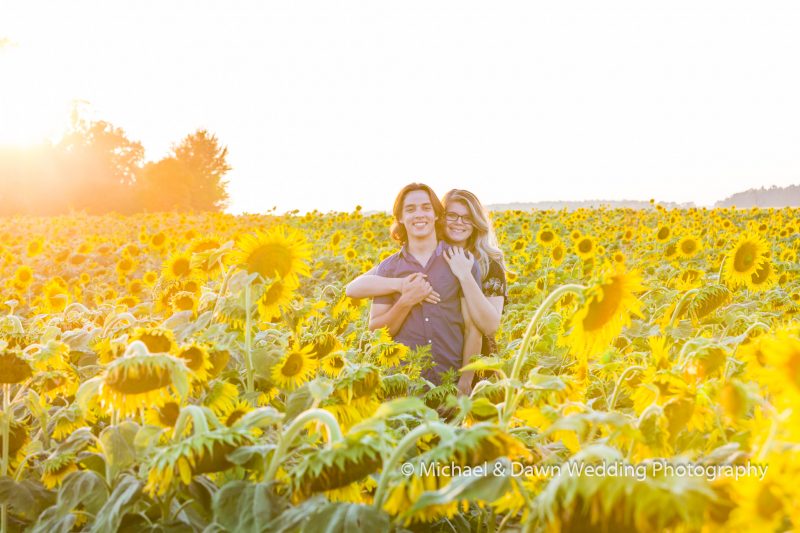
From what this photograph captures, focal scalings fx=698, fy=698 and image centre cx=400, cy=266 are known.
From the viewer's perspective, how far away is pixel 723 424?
4.71 ft

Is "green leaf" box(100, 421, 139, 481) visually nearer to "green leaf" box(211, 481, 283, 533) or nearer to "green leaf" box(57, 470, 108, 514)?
"green leaf" box(57, 470, 108, 514)

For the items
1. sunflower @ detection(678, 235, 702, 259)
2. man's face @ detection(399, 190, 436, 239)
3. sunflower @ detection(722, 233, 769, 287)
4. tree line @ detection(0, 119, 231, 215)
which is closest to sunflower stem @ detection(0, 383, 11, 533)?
man's face @ detection(399, 190, 436, 239)

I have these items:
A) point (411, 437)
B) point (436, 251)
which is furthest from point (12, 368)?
point (436, 251)

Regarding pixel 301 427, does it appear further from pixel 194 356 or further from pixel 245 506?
pixel 194 356

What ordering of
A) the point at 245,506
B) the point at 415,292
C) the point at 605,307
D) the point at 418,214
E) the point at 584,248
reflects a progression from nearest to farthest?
1. the point at 245,506
2. the point at 605,307
3. the point at 415,292
4. the point at 418,214
5. the point at 584,248

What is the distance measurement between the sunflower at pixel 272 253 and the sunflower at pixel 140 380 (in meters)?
0.67

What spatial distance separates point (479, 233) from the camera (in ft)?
16.5

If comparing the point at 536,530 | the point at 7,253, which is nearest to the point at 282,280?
the point at 536,530

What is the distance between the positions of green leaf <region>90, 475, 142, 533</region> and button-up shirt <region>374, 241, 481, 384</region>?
3033 mm

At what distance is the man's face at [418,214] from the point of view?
4.69m

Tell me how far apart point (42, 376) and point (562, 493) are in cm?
174

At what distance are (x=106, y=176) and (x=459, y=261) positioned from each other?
41350 millimetres

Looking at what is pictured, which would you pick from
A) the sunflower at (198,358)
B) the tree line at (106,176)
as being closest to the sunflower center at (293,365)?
the sunflower at (198,358)

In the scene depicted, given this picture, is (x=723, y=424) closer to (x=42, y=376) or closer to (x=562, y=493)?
(x=562, y=493)
